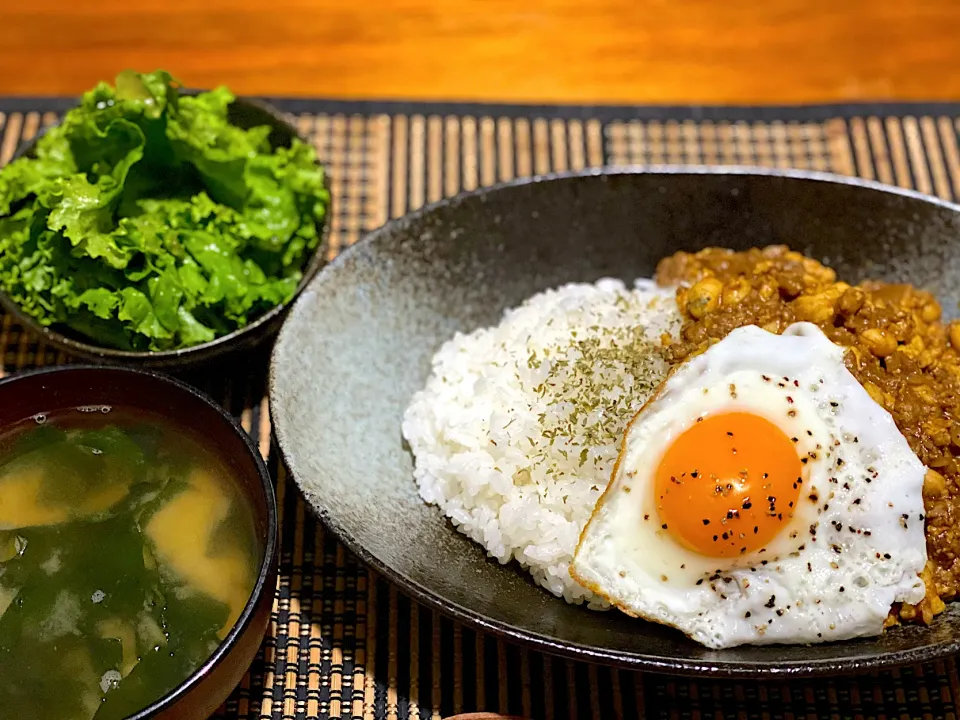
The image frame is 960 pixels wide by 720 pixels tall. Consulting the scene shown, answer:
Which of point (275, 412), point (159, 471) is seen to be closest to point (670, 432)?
point (275, 412)

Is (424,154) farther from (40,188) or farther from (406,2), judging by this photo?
(40,188)

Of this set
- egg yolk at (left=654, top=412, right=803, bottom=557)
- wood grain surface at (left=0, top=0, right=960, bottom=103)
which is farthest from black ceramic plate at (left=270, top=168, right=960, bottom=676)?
wood grain surface at (left=0, top=0, right=960, bottom=103)

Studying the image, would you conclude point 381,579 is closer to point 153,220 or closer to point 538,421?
point 538,421

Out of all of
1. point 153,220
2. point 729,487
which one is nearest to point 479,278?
point 153,220

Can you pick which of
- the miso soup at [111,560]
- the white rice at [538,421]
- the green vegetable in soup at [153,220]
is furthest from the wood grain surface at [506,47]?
the miso soup at [111,560]

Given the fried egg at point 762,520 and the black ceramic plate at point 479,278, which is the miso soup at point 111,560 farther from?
the fried egg at point 762,520

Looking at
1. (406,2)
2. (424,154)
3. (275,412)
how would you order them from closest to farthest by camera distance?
1. (275,412)
2. (424,154)
3. (406,2)
